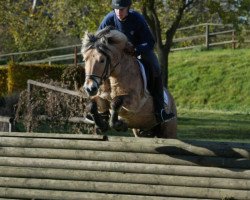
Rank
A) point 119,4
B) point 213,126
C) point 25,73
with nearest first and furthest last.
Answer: point 119,4 < point 213,126 < point 25,73

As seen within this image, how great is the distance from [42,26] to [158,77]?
89.4ft

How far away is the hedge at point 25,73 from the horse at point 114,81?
52.4ft

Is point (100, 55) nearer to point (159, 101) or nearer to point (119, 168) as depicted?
point (159, 101)

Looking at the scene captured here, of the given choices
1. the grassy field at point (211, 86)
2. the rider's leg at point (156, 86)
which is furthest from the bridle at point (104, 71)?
the grassy field at point (211, 86)

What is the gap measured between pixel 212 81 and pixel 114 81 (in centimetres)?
2010

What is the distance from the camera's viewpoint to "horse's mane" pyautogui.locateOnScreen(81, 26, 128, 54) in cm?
737

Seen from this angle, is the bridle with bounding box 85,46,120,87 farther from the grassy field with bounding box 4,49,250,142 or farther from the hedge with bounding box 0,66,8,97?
the hedge with bounding box 0,66,8,97

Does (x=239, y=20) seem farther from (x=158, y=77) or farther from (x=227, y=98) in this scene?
(x=158, y=77)

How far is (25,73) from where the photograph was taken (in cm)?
2381

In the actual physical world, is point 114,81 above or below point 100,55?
below

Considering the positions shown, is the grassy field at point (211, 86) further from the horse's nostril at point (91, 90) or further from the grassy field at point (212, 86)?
the horse's nostril at point (91, 90)

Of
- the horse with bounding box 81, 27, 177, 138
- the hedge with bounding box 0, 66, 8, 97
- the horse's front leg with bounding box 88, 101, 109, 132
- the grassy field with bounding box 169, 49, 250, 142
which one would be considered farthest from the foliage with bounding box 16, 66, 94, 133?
the hedge with bounding box 0, 66, 8, 97

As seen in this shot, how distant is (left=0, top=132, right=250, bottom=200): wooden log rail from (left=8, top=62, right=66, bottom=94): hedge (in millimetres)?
16300

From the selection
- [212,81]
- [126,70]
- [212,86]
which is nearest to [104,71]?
[126,70]
